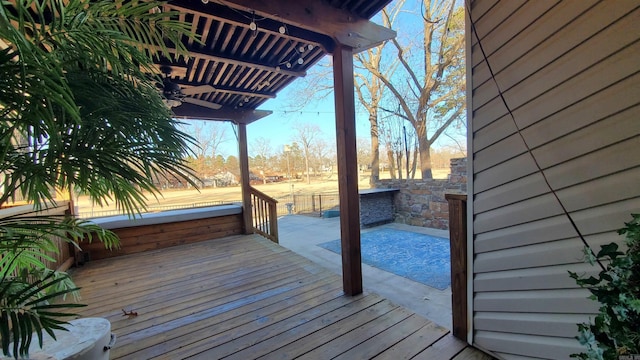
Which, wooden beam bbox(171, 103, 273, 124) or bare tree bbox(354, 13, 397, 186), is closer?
wooden beam bbox(171, 103, 273, 124)

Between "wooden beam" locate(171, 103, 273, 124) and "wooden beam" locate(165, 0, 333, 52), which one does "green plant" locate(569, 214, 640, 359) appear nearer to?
"wooden beam" locate(165, 0, 333, 52)

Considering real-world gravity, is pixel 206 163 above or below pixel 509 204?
above

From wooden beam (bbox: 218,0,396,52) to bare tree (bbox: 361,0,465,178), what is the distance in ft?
22.8

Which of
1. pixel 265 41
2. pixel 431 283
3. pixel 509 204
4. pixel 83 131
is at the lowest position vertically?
pixel 431 283

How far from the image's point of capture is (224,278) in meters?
2.96

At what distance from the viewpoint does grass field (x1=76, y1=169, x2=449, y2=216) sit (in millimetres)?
2813

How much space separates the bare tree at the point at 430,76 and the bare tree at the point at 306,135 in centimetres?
798

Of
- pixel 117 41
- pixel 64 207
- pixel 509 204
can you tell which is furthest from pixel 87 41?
pixel 64 207

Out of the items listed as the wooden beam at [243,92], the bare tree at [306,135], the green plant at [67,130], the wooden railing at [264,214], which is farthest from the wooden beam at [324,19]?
the bare tree at [306,135]

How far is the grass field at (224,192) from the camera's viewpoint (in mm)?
2813

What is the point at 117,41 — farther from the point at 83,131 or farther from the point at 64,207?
the point at 64,207

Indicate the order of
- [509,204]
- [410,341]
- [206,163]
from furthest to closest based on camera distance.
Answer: [206,163], [410,341], [509,204]

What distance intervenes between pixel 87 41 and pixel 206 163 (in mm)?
10333

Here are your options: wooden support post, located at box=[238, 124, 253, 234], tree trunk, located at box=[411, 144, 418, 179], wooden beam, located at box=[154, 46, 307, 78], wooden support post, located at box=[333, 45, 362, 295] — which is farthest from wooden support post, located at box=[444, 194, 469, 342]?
tree trunk, located at box=[411, 144, 418, 179]
